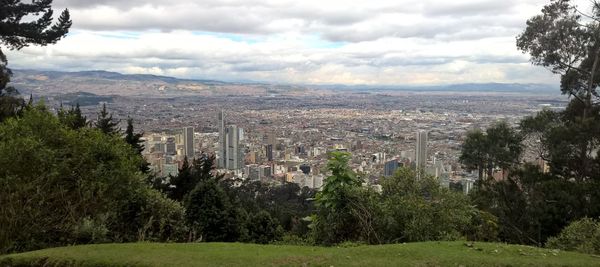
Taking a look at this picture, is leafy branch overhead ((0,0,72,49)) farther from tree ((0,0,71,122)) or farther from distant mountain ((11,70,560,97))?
distant mountain ((11,70,560,97))

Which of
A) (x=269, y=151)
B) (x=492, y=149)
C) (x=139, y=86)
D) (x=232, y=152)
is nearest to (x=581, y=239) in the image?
(x=492, y=149)

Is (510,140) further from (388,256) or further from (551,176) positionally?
(388,256)

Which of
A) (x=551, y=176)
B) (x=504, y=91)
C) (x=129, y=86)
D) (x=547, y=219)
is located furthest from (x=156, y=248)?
(x=504, y=91)

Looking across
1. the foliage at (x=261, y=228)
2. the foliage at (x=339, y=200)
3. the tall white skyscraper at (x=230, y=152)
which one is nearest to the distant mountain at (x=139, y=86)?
the tall white skyscraper at (x=230, y=152)

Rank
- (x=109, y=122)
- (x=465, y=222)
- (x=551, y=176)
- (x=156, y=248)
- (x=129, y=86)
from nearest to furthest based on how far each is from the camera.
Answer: (x=156, y=248) < (x=465, y=222) < (x=551, y=176) < (x=109, y=122) < (x=129, y=86)

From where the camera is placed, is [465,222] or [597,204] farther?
[597,204]

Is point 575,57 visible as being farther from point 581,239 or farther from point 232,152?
point 232,152
